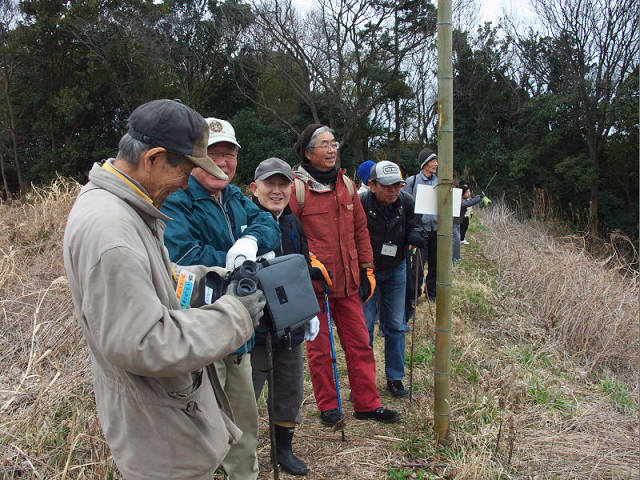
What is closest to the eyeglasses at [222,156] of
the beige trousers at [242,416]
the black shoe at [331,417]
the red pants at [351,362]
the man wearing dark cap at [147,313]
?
the man wearing dark cap at [147,313]

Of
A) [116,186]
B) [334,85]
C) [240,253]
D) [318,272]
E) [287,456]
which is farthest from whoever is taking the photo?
[334,85]

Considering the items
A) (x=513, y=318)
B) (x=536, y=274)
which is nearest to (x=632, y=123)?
(x=536, y=274)

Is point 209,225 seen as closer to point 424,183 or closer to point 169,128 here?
point 169,128

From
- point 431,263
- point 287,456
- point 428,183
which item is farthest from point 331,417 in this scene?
point 431,263

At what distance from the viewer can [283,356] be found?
2.59 metres

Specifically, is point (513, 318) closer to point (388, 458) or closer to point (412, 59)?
point (388, 458)

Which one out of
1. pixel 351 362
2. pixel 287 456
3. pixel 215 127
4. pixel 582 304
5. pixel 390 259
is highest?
pixel 215 127

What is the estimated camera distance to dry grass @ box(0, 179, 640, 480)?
8.13 ft

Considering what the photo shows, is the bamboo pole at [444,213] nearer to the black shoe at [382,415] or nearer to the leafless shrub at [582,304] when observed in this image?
the black shoe at [382,415]

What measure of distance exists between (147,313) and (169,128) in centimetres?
53

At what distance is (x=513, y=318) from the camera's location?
5.21 m

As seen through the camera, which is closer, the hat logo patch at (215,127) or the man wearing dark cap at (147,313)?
the man wearing dark cap at (147,313)

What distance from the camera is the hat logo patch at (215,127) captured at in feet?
7.72

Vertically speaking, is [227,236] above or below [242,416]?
above
